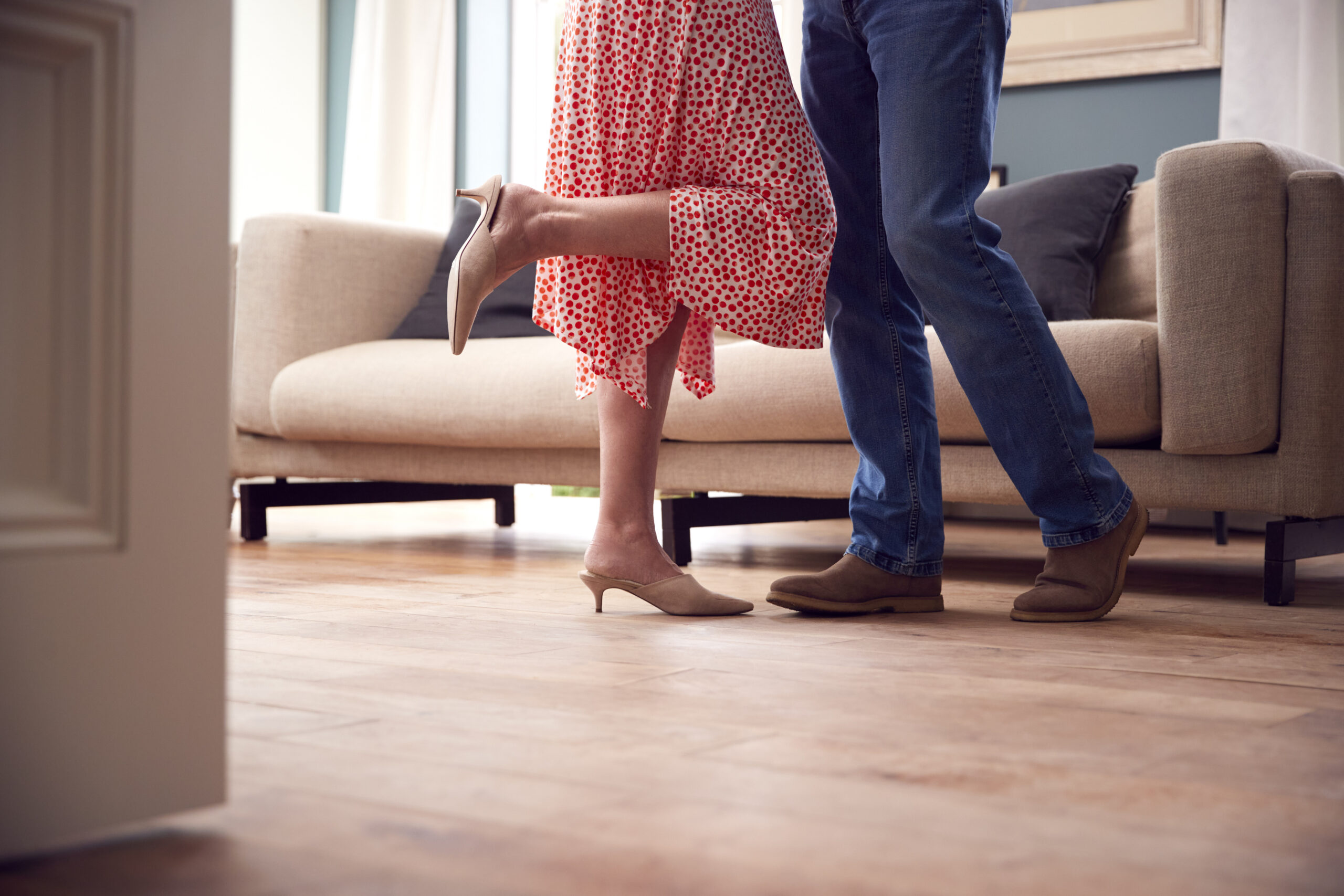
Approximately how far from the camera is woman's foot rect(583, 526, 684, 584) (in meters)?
1.41

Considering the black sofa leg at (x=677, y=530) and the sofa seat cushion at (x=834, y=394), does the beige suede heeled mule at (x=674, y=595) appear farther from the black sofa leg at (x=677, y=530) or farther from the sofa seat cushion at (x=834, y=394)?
the black sofa leg at (x=677, y=530)

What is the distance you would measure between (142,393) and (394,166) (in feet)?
14.3

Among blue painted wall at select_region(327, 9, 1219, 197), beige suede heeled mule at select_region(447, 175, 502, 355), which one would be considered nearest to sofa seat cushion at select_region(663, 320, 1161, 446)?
beige suede heeled mule at select_region(447, 175, 502, 355)

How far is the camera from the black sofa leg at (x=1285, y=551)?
1.60m

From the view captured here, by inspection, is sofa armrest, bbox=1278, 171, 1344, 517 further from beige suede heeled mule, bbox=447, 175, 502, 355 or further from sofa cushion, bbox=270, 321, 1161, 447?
beige suede heeled mule, bbox=447, 175, 502, 355

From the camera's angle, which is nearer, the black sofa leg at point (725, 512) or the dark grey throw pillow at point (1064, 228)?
the black sofa leg at point (725, 512)

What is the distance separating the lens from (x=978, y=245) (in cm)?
135

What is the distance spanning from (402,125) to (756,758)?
4369 millimetres

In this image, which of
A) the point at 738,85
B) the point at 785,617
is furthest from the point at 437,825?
the point at 738,85

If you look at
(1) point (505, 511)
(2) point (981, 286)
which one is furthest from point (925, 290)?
(1) point (505, 511)

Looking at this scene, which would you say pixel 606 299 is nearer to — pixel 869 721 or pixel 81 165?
pixel 869 721

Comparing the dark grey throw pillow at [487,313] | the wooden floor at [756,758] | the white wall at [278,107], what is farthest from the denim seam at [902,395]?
the white wall at [278,107]

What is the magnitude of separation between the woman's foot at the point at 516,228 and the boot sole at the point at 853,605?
0.47 m

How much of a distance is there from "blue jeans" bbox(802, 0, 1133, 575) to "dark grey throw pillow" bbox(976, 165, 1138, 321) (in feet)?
2.77
